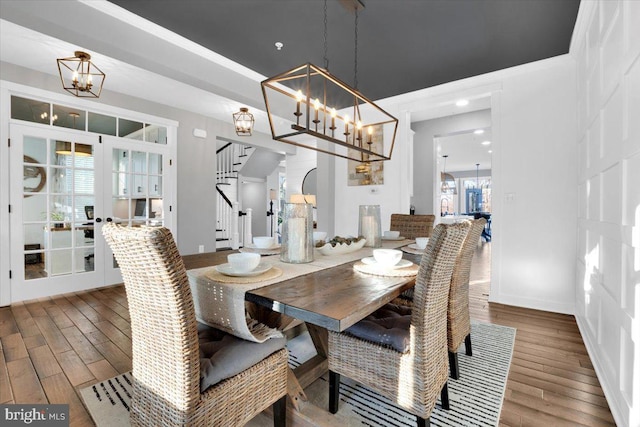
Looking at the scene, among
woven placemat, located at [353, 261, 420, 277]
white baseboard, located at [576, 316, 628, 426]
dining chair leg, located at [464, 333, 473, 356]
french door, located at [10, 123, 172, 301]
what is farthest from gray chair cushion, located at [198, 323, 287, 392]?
french door, located at [10, 123, 172, 301]

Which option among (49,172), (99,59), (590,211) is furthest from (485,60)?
(49,172)

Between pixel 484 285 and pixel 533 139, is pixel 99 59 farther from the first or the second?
pixel 484 285

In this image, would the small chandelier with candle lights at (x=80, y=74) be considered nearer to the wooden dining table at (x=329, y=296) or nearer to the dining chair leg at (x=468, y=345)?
the wooden dining table at (x=329, y=296)

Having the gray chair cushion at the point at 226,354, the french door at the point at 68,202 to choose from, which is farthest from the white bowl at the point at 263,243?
the french door at the point at 68,202

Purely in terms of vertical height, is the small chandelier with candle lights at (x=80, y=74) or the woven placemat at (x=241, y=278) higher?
the small chandelier with candle lights at (x=80, y=74)

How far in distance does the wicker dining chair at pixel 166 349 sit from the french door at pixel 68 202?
3275 millimetres

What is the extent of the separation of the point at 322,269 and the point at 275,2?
78.3 inches

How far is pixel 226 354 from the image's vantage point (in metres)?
1.12

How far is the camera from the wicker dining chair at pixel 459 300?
1663 millimetres

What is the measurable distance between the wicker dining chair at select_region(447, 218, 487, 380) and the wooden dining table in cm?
47

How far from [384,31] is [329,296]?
2.39 meters

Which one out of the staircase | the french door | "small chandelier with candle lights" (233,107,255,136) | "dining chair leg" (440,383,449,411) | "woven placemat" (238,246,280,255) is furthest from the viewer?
the staircase

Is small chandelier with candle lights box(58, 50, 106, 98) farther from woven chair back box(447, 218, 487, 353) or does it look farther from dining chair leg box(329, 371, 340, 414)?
woven chair back box(447, 218, 487, 353)

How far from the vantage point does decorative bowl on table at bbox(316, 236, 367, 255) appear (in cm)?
192
